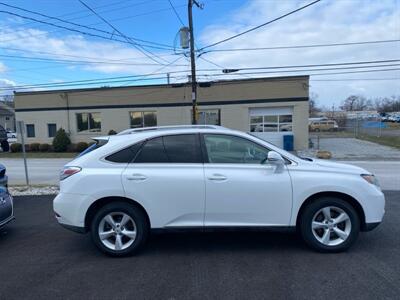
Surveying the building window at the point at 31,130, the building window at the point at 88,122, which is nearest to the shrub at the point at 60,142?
the building window at the point at 88,122

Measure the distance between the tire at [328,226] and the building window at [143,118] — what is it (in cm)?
2267

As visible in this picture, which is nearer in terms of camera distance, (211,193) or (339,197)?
(211,193)

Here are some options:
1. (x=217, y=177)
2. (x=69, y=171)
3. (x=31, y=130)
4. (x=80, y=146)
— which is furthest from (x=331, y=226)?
(x=31, y=130)

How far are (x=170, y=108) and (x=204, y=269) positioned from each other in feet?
73.6

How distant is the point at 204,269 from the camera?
3.95 metres

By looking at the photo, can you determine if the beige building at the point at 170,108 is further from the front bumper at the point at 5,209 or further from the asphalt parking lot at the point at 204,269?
the front bumper at the point at 5,209

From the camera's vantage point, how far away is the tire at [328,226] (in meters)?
4.31

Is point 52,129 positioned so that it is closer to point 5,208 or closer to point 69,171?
point 5,208

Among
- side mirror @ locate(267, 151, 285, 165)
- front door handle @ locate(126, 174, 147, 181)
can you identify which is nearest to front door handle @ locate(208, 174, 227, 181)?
side mirror @ locate(267, 151, 285, 165)

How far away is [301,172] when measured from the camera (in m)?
4.30

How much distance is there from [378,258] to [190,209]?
243 centimetres

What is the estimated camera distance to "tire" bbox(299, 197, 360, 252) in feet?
14.1

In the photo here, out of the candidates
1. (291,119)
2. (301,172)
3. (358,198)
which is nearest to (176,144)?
(301,172)

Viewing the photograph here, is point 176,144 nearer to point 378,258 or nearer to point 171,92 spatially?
point 378,258
